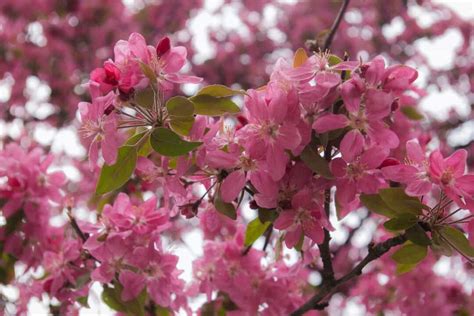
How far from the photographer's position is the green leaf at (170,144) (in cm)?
141

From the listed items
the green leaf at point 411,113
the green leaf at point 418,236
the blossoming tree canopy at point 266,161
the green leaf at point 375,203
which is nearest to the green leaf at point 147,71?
the blossoming tree canopy at point 266,161

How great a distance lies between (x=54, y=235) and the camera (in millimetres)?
2332

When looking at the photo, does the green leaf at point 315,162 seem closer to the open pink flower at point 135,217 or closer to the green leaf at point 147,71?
the green leaf at point 147,71

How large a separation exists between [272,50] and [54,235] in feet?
13.5

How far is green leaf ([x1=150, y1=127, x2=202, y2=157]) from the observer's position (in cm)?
141

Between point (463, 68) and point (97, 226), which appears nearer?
point (97, 226)

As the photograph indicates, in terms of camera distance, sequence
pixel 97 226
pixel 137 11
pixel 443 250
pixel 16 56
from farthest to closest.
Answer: pixel 137 11, pixel 16 56, pixel 97 226, pixel 443 250

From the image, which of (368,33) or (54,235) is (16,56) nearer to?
(54,235)

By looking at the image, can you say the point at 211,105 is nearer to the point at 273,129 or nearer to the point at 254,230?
the point at 273,129

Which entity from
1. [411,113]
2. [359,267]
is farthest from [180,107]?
[411,113]

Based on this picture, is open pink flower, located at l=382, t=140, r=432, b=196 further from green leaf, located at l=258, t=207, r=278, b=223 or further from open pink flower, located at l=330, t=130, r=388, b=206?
green leaf, located at l=258, t=207, r=278, b=223

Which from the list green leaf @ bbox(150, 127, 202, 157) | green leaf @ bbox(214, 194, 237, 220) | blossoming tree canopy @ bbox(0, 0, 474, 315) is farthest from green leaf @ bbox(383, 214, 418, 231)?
green leaf @ bbox(150, 127, 202, 157)

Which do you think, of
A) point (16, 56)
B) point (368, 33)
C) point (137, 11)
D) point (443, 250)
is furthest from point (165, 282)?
point (368, 33)

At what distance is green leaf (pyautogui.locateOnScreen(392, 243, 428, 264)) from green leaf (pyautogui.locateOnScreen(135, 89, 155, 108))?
29.0 inches
